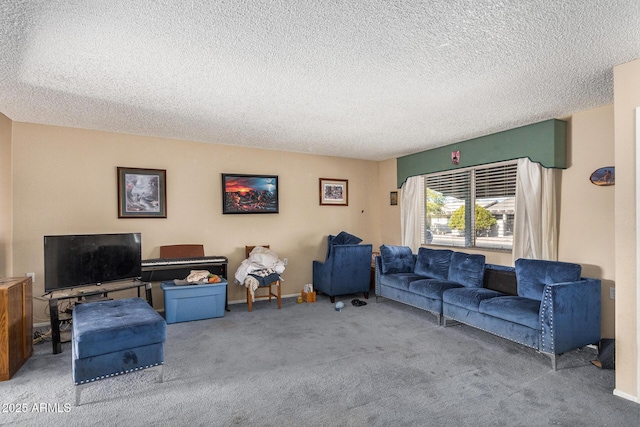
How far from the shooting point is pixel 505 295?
4.10 m

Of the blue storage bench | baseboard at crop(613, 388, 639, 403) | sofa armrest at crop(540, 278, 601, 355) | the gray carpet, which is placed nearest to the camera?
the gray carpet

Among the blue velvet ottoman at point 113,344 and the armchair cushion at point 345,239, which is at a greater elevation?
the armchair cushion at point 345,239

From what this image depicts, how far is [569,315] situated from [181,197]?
16.1 feet

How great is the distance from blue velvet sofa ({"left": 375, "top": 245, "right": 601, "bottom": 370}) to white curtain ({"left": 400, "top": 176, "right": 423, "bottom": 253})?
608 millimetres

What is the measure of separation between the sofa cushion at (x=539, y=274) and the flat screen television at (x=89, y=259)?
4497 mm

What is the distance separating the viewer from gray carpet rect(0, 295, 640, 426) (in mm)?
2387

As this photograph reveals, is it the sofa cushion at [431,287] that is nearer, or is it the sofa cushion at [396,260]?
the sofa cushion at [431,287]

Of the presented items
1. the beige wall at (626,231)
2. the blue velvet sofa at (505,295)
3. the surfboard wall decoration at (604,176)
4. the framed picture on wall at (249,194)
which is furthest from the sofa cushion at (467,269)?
the framed picture on wall at (249,194)

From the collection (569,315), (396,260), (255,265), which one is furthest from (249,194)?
(569,315)

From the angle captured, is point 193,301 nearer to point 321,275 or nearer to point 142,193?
point 142,193

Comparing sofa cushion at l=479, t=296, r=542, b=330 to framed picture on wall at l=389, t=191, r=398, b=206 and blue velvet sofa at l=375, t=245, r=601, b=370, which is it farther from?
framed picture on wall at l=389, t=191, r=398, b=206

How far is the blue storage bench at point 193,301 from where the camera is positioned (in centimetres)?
450

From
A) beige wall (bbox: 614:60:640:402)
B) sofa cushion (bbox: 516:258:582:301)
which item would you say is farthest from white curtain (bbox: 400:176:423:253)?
beige wall (bbox: 614:60:640:402)

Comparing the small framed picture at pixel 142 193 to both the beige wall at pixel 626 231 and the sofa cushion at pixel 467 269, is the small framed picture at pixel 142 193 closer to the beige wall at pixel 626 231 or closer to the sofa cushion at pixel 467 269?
the sofa cushion at pixel 467 269
